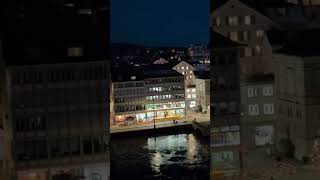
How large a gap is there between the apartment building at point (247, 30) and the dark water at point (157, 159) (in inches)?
21.1

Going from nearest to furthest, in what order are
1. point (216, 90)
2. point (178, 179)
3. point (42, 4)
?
point (42, 4), point (216, 90), point (178, 179)

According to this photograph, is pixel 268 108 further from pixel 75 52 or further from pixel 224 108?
pixel 75 52

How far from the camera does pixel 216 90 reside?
9.07 feet

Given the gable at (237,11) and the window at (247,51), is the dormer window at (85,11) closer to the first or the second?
the gable at (237,11)

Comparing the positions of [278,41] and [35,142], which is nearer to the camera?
[35,142]

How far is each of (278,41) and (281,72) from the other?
176mm

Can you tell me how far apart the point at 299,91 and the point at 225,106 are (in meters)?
0.43

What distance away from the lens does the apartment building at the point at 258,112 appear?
9.28 feet

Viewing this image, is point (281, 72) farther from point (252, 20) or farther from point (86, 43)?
point (86, 43)

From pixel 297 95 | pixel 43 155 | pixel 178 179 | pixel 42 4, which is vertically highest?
pixel 42 4

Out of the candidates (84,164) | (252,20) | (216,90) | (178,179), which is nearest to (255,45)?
(252,20)

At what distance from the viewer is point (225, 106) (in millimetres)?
2820

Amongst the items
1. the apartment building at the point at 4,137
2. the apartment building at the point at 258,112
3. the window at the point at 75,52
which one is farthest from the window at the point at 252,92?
the apartment building at the point at 4,137

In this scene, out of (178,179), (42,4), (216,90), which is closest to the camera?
(42,4)
